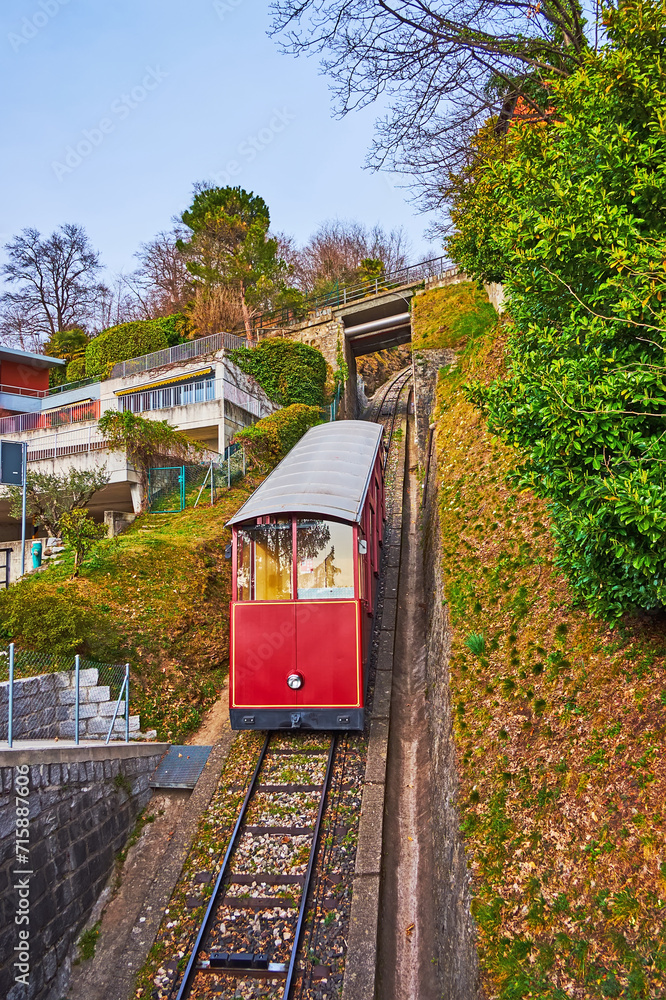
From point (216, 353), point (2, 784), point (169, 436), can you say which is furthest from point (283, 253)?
point (2, 784)

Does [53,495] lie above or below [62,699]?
above

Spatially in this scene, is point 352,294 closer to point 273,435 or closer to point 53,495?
point 273,435

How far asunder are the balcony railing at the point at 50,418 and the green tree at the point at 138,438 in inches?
168

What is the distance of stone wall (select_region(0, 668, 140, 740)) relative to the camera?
8008 millimetres

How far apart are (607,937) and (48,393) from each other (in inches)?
1250

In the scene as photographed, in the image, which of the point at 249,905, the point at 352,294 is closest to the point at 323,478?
the point at 249,905

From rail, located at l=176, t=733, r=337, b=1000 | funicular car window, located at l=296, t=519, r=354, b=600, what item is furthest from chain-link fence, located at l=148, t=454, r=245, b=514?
rail, located at l=176, t=733, r=337, b=1000

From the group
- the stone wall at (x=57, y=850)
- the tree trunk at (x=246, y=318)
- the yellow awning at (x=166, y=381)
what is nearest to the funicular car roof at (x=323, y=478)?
the stone wall at (x=57, y=850)

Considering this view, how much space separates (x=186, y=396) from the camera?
22094 millimetres

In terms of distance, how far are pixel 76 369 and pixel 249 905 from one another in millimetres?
29988

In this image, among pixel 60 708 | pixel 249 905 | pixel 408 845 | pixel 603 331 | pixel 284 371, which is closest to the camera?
pixel 603 331

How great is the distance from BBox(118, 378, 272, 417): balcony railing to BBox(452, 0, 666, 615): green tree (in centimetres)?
1627

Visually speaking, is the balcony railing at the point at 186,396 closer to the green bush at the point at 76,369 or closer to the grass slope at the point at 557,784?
the green bush at the point at 76,369

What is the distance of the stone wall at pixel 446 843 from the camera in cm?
569
